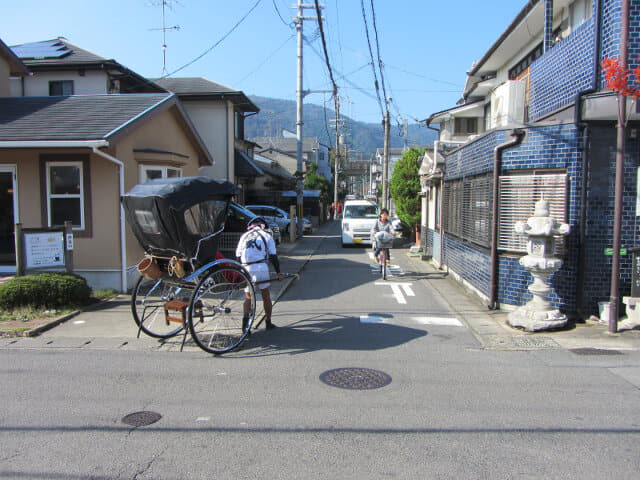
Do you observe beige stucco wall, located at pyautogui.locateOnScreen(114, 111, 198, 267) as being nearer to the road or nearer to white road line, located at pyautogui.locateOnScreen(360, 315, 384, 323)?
the road

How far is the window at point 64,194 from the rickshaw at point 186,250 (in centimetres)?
430

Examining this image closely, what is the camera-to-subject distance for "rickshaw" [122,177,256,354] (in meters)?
6.54

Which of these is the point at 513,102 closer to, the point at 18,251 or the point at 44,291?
the point at 44,291

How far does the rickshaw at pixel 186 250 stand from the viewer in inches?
258

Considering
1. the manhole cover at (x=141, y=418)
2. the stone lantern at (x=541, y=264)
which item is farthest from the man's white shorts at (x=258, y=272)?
the stone lantern at (x=541, y=264)

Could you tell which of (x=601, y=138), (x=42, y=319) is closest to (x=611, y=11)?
(x=601, y=138)

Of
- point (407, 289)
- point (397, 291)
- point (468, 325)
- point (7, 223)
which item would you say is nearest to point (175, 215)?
point (468, 325)

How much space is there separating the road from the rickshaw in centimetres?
55

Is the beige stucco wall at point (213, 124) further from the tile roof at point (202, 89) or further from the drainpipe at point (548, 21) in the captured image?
the drainpipe at point (548, 21)

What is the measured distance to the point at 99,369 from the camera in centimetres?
607

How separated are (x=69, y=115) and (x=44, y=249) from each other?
3.41m

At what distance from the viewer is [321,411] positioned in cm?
474

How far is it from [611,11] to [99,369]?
29.0 ft

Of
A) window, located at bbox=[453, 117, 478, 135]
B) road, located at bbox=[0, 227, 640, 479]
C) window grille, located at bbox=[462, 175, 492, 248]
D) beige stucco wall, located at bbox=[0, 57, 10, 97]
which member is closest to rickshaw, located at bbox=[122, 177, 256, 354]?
road, located at bbox=[0, 227, 640, 479]
